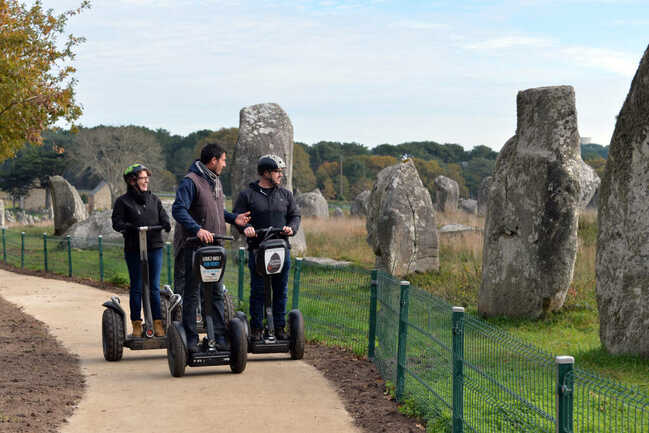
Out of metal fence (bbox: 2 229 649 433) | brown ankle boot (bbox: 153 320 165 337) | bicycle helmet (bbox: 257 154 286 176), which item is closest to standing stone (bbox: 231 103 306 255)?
metal fence (bbox: 2 229 649 433)

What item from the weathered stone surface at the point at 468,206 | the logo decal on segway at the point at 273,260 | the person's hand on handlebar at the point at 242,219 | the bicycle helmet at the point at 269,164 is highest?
the bicycle helmet at the point at 269,164

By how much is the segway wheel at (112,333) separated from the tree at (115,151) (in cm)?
5913

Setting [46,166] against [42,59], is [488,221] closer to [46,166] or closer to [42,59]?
[42,59]

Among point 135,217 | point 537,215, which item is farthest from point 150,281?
point 537,215

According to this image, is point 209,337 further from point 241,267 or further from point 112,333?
point 241,267

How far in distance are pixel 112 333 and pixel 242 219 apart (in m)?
2.05

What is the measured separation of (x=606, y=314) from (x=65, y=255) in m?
16.2

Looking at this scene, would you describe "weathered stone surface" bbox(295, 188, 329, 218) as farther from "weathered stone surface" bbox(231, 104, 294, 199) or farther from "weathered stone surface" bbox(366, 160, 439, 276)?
"weathered stone surface" bbox(366, 160, 439, 276)

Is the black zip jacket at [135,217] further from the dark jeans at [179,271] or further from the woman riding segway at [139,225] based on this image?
the dark jeans at [179,271]

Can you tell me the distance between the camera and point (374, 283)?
8930 millimetres

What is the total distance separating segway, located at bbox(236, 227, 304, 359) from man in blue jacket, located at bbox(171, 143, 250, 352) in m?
0.29

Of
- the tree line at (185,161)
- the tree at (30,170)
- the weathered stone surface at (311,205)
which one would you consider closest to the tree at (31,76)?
the weathered stone surface at (311,205)

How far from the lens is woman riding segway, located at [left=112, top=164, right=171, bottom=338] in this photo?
9703 mm

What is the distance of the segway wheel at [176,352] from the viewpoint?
27.1 feet
